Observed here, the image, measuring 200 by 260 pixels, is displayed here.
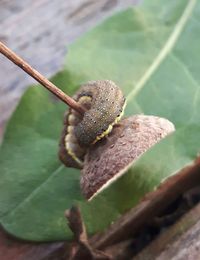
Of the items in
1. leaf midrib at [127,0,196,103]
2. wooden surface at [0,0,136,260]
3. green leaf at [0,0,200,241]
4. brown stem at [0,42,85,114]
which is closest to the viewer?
brown stem at [0,42,85,114]

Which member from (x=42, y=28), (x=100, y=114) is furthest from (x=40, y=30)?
(x=100, y=114)

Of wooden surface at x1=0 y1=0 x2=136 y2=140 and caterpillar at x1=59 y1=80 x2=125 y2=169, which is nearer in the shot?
caterpillar at x1=59 y1=80 x2=125 y2=169

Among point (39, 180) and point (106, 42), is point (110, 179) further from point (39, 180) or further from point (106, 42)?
point (106, 42)

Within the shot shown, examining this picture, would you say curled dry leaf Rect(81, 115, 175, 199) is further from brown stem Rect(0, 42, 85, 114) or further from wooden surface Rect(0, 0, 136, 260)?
wooden surface Rect(0, 0, 136, 260)

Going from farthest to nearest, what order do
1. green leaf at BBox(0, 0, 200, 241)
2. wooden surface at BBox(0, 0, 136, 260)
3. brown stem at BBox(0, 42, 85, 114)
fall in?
wooden surface at BBox(0, 0, 136, 260) < green leaf at BBox(0, 0, 200, 241) < brown stem at BBox(0, 42, 85, 114)

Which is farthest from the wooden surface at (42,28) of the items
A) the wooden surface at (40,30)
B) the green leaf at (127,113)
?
the green leaf at (127,113)

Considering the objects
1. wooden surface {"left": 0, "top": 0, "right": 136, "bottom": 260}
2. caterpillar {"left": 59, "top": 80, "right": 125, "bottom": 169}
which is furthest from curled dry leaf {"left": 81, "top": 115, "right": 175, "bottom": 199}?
wooden surface {"left": 0, "top": 0, "right": 136, "bottom": 260}

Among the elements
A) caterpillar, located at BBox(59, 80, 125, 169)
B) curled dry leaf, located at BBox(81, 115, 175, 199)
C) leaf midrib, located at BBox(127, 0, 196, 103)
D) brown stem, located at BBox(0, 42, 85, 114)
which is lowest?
leaf midrib, located at BBox(127, 0, 196, 103)
